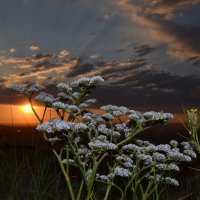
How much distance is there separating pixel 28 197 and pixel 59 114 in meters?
2.88

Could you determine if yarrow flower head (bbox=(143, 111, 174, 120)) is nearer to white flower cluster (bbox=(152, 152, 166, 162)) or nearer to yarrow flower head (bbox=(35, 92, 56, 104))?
white flower cluster (bbox=(152, 152, 166, 162))

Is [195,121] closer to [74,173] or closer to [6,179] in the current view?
[6,179]

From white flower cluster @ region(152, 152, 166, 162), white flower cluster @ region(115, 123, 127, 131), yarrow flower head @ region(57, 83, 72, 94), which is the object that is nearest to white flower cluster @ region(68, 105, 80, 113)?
yarrow flower head @ region(57, 83, 72, 94)

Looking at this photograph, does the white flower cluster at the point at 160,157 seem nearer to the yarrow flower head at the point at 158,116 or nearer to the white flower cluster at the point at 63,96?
the yarrow flower head at the point at 158,116

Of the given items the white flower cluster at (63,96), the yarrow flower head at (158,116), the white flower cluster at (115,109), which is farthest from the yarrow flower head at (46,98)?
the yarrow flower head at (158,116)

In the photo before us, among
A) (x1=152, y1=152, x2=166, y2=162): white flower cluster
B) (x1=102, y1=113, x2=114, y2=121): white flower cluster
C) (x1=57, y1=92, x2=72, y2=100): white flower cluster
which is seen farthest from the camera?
(x1=57, y1=92, x2=72, y2=100): white flower cluster

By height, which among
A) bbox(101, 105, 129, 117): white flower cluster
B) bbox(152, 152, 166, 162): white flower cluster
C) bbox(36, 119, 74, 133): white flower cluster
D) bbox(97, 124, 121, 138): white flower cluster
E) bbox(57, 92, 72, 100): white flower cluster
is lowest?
bbox(152, 152, 166, 162): white flower cluster

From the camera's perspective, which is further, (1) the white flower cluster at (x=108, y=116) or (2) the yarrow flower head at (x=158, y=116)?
(1) the white flower cluster at (x=108, y=116)

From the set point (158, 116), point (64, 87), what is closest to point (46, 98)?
point (64, 87)

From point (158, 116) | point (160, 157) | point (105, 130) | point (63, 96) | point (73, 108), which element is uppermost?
point (63, 96)

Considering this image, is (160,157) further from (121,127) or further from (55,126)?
(55,126)

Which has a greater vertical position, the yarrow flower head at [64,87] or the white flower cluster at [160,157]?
the yarrow flower head at [64,87]

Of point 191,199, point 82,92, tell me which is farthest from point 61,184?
point 82,92

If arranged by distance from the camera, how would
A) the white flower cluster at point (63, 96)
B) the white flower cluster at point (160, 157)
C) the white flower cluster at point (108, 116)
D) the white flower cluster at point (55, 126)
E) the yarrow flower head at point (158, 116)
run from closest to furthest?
1. the white flower cluster at point (55, 126)
2. the yarrow flower head at point (158, 116)
3. the white flower cluster at point (108, 116)
4. the white flower cluster at point (160, 157)
5. the white flower cluster at point (63, 96)
